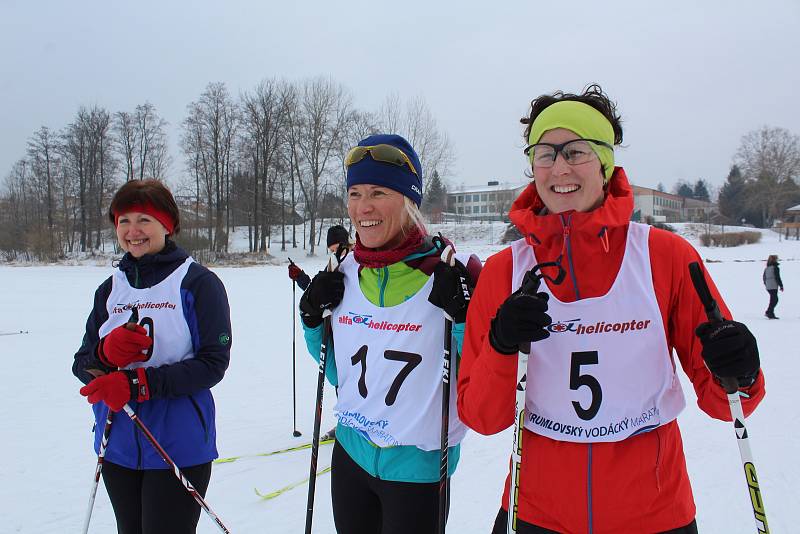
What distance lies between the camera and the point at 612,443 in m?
1.41

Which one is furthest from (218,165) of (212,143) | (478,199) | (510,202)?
(478,199)

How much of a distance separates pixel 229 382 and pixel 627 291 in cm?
683

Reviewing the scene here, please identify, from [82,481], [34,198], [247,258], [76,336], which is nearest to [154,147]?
[34,198]

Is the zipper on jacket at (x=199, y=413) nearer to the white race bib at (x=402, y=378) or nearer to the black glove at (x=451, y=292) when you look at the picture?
the white race bib at (x=402, y=378)

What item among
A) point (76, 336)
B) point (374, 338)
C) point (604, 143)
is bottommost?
point (76, 336)

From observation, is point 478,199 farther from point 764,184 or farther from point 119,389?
point 119,389

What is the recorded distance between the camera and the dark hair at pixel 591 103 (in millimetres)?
1650

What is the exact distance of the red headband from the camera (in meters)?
2.40

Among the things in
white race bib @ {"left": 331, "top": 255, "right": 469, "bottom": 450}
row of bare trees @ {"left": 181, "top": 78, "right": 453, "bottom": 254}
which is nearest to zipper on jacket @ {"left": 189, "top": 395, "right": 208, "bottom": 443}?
white race bib @ {"left": 331, "top": 255, "right": 469, "bottom": 450}

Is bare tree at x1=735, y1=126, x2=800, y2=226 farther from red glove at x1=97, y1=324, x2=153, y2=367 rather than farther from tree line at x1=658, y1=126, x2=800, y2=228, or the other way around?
red glove at x1=97, y1=324, x2=153, y2=367

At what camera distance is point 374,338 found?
1967mm

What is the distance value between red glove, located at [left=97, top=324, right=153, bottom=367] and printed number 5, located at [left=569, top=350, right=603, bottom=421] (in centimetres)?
176

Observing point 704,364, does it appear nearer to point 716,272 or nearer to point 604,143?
point 604,143

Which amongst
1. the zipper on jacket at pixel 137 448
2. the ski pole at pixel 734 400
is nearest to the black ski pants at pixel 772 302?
the ski pole at pixel 734 400
